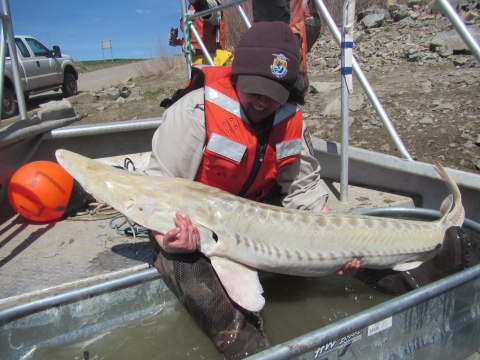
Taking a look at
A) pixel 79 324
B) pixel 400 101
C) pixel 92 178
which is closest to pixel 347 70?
pixel 92 178

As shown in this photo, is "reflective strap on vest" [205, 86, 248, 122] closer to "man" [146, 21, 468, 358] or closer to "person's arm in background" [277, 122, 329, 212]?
"man" [146, 21, 468, 358]

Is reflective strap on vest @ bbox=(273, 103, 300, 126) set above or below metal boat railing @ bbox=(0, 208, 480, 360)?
above

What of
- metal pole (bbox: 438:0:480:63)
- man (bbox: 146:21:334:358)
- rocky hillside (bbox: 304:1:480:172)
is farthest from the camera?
rocky hillside (bbox: 304:1:480:172)

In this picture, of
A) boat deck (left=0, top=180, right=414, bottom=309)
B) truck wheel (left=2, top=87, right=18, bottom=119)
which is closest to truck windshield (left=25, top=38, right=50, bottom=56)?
truck wheel (left=2, top=87, right=18, bottom=119)

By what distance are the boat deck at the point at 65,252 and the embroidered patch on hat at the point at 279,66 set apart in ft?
4.21

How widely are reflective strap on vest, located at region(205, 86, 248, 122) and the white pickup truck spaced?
28.0ft

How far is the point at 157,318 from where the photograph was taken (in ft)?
7.60

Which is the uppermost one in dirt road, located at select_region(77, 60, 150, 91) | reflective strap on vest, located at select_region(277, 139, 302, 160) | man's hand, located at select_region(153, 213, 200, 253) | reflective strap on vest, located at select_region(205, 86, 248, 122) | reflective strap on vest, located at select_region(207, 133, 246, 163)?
reflective strap on vest, located at select_region(205, 86, 248, 122)

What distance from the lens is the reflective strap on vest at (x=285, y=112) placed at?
7.99 feet

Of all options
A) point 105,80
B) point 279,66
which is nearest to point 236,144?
point 279,66

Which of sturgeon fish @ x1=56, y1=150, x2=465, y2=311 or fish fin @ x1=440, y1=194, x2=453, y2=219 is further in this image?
fish fin @ x1=440, y1=194, x2=453, y2=219

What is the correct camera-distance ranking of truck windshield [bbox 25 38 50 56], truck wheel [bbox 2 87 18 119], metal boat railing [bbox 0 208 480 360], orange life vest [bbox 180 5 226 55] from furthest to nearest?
1. truck windshield [bbox 25 38 50 56]
2. truck wheel [bbox 2 87 18 119]
3. orange life vest [bbox 180 5 226 55]
4. metal boat railing [bbox 0 208 480 360]

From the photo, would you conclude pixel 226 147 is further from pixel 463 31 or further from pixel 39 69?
pixel 39 69

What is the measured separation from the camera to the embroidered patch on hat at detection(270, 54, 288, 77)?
210 centimetres
